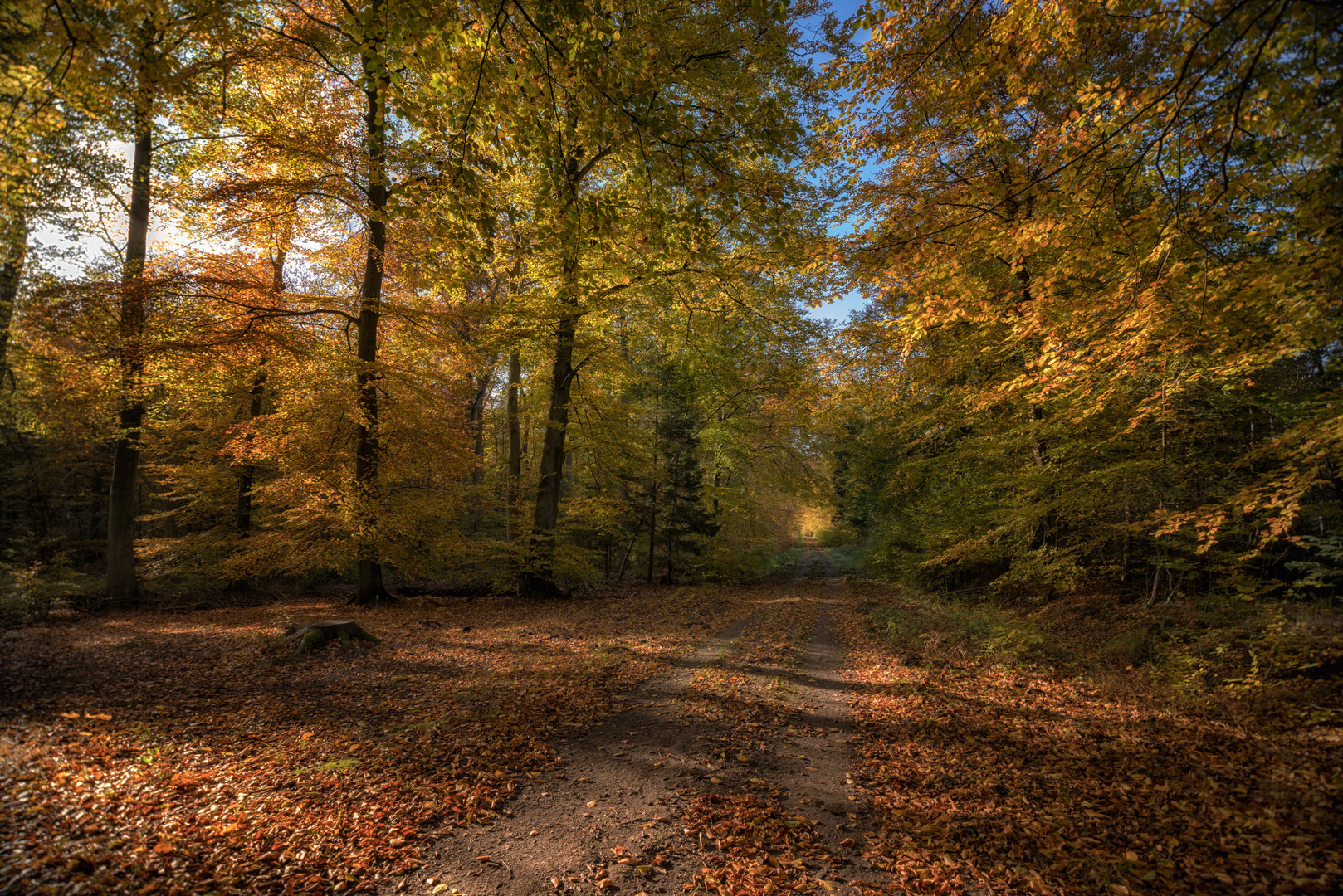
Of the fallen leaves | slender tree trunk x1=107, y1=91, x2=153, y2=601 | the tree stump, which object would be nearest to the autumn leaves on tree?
slender tree trunk x1=107, y1=91, x2=153, y2=601

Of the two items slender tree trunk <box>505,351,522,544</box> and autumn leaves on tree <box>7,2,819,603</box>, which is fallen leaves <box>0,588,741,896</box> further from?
slender tree trunk <box>505,351,522,544</box>

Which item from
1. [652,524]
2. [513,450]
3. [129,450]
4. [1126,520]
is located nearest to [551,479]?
[513,450]

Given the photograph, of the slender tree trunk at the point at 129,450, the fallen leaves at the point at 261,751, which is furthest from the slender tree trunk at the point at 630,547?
the slender tree trunk at the point at 129,450

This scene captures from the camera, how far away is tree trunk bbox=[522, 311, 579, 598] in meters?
14.1

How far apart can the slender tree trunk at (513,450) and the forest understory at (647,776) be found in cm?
724

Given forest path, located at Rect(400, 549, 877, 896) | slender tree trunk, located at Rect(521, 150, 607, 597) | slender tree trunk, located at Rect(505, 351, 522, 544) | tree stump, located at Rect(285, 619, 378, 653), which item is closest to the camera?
forest path, located at Rect(400, 549, 877, 896)

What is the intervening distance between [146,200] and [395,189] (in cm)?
1244

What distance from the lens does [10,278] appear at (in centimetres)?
1155

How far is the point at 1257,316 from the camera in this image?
473 cm

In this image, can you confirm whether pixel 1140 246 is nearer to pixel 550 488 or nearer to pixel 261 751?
pixel 261 751

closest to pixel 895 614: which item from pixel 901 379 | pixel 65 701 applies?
pixel 901 379

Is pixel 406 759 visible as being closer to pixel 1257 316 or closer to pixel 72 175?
pixel 1257 316

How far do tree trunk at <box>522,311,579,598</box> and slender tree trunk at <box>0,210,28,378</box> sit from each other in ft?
35.3

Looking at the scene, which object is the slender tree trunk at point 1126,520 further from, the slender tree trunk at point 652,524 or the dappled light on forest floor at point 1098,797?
the slender tree trunk at point 652,524
